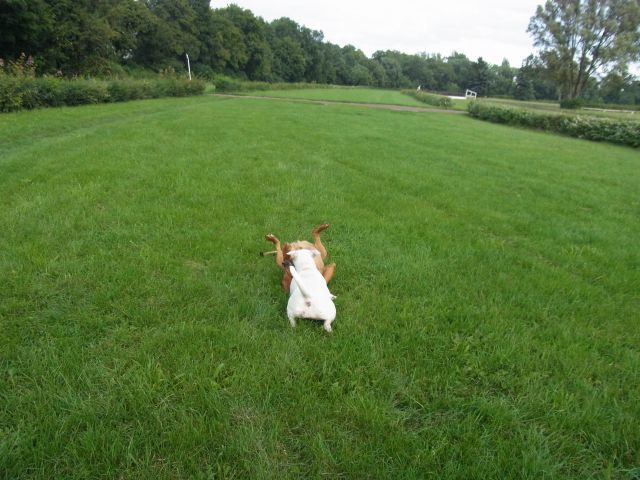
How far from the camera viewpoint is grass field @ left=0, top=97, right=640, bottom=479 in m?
1.84

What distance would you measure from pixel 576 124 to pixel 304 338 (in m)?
22.5

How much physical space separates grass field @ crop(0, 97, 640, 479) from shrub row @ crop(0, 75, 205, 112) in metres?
10.5

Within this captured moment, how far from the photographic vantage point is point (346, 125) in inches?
609

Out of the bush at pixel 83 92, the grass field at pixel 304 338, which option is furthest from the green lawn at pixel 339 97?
the grass field at pixel 304 338

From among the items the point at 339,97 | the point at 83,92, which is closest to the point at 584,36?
the point at 339,97

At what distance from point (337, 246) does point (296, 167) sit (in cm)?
393

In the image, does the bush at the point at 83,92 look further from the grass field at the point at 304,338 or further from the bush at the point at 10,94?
the grass field at the point at 304,338

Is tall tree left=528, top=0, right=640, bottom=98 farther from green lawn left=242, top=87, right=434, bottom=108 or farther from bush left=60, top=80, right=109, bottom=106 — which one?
bush left=60, top=80, right=109, bottom=106

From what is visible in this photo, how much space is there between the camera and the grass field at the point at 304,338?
1839 mm

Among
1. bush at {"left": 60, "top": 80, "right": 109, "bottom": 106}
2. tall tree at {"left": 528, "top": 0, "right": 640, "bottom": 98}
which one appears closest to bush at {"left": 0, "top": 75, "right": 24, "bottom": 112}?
bush at {"left": 60, "top": 80, "right": 109, "bottom": 106}

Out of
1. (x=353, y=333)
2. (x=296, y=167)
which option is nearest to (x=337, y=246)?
(x=353, y=333)

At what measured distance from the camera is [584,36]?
136ft

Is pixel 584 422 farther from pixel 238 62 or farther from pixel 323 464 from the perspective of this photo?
pixel 238 62

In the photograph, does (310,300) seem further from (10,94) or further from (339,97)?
(339,97)
